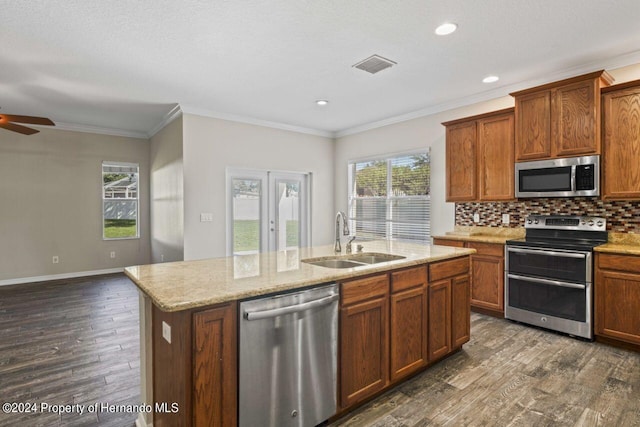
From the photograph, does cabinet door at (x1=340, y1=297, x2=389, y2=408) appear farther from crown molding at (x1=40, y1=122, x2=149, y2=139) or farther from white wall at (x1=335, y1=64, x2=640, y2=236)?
crown molding at (x1=40, y1=122, x2=149, y2=139)

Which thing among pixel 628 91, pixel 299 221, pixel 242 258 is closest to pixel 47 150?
pixel 299 221

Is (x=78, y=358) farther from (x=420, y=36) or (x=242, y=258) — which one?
(x=420, y=36)

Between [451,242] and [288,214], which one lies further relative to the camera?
[288,214]

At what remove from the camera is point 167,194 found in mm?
5723

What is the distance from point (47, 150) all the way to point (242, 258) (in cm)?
576

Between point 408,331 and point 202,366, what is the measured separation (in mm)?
1499

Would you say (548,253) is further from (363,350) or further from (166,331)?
(166,331)

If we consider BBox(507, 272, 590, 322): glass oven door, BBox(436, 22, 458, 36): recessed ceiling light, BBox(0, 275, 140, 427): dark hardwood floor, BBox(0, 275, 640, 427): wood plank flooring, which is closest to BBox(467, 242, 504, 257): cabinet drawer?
BBox(507, 272, 590, 322): glass oven door

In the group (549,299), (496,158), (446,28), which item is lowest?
(549,299)

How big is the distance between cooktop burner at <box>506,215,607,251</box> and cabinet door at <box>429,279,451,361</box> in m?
1.50

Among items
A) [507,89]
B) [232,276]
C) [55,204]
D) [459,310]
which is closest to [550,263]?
[459,310]

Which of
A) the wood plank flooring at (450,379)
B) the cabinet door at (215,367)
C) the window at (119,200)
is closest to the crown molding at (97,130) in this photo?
the window at (119,200)

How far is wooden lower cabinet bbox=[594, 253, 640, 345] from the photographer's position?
2.90 meters

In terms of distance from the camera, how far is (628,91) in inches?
123
